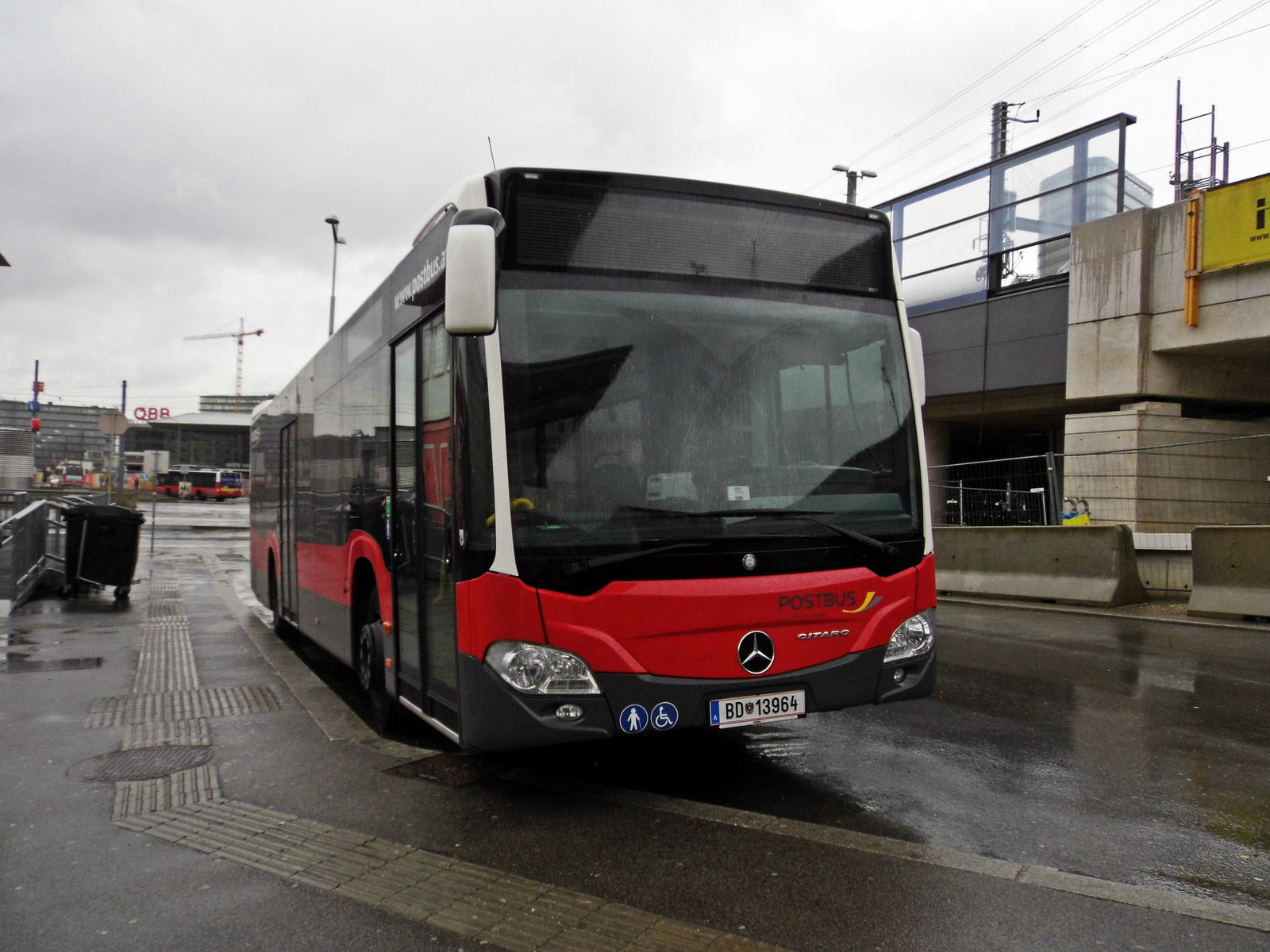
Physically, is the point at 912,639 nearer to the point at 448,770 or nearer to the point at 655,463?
the point at 655,463

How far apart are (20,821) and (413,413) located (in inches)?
106

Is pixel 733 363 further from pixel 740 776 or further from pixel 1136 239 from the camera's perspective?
pixel 1136 239

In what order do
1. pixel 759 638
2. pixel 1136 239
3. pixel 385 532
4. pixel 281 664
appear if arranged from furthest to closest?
pixel 1136 239 → pixel 281 664 → pixel 385 532 → pixel 759 638

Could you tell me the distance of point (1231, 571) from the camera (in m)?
11.2

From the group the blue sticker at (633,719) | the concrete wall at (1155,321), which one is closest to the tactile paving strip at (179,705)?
the blue sticker at (633,719)

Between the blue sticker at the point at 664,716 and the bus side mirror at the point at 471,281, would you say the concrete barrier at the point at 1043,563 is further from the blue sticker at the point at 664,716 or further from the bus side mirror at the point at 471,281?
the bus side mirror at the point at 471,281

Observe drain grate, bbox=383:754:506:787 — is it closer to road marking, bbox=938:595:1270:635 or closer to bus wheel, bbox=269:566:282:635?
bus wheel, bbox=269:566:282:635

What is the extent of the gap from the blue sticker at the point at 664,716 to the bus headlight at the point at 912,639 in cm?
119

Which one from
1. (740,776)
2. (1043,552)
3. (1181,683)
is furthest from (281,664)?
(1043,552)

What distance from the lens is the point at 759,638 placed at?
15.2 feet

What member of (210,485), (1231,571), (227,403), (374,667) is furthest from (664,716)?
(227,403)

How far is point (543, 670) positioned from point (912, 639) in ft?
6.50

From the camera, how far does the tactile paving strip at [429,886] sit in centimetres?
343

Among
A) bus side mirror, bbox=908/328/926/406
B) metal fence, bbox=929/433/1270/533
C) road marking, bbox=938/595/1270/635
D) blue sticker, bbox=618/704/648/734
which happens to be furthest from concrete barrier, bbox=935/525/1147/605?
blue sticker, bbox=618/704/648/734
